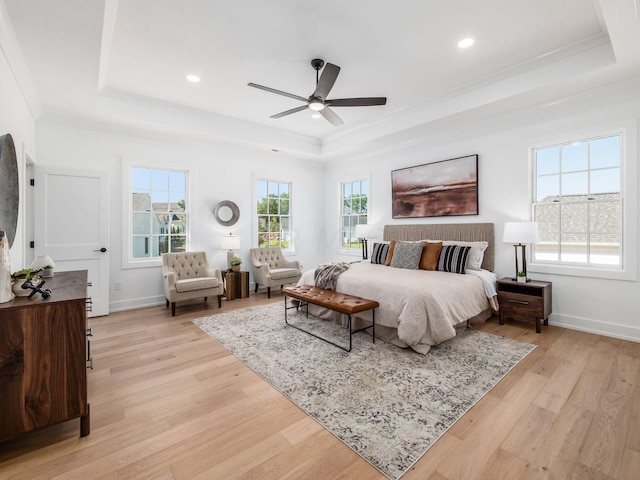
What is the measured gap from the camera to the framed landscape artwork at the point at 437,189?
15.3ft

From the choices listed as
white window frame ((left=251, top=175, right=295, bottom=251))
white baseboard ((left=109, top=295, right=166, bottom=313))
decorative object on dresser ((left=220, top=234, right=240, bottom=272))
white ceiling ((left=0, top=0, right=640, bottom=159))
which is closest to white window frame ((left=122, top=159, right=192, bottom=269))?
white baseboard ((left=109, top=295, right=166, bottom=313))

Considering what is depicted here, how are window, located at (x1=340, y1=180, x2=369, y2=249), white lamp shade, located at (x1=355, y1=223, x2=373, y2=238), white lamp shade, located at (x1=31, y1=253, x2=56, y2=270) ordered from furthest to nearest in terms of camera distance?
window, located at (x1=340, y1=180, x2=369, y2=249)
white lamp shade, located at (x1=355, y1=223, x2=373, y2=238)
white lamp shade, located at (x1=31, y1=253, x2=56, y2=270)

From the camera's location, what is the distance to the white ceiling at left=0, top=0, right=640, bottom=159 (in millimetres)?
2473

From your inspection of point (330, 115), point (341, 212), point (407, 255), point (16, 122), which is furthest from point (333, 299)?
point (341, 212)

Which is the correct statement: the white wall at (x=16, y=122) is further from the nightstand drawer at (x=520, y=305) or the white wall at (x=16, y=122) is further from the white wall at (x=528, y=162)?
the nightstand drawer at (x=520, y=305)

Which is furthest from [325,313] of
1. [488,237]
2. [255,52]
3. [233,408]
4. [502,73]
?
[502,73]

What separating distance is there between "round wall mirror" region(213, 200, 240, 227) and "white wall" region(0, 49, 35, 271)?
8.31 ft

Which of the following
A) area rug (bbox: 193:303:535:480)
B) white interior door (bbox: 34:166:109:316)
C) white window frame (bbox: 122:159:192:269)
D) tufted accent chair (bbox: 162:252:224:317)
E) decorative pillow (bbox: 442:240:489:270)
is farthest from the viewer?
white window frame (bbox: 122:159:192:269)

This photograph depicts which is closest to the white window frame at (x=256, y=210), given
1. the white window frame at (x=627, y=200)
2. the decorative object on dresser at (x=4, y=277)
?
the decorative object on dresser at (x=4, y=277)

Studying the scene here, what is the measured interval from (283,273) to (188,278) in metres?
1.58

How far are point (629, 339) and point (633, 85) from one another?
2707 millimetres

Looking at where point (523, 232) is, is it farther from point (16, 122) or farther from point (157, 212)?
point (16, 122)

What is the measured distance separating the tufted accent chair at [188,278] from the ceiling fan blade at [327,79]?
10.2 feet

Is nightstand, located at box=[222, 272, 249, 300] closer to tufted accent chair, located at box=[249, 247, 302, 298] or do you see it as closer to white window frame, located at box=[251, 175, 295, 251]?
tufted accent chair, located at box=[249, 247, 302, 298]
